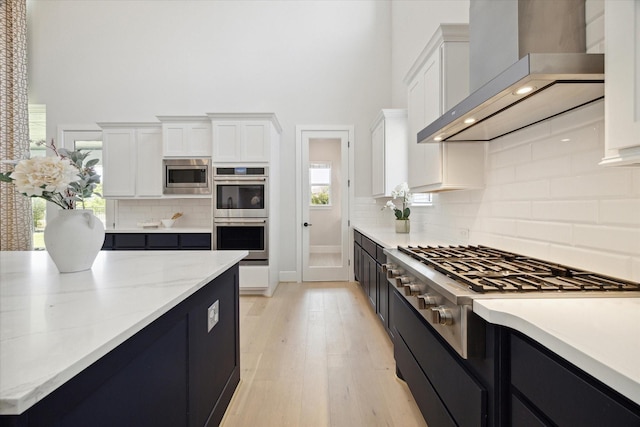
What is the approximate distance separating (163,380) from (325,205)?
13.5 feet

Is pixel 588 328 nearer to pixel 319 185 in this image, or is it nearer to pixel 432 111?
pixel 432 111

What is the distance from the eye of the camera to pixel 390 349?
8.62ft

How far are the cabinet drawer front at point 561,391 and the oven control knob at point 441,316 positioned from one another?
0.23 meters

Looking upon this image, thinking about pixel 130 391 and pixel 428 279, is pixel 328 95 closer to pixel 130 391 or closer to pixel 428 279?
pixel 428 279

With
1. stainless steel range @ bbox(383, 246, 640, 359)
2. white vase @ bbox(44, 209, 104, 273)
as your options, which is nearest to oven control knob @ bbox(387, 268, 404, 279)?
stainless steel range @ bbox(383, 246, 640, 359)

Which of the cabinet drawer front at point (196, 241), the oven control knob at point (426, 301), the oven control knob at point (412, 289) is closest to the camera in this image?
the oven control knob at point (426, 301)

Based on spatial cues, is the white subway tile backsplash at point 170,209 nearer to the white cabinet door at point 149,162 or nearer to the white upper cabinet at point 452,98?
the white cabinet door at point 149,162

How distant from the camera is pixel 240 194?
4.20 meters

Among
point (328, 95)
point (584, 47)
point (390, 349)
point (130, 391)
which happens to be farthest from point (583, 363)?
point (328, 95)

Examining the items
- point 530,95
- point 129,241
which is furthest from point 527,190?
point 129,241

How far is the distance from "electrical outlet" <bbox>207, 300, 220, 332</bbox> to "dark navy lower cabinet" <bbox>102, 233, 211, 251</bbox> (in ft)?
9.13

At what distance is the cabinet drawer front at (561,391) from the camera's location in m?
0.58

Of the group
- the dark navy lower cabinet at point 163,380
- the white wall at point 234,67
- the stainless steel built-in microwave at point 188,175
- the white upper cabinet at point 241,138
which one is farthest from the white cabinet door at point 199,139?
the dark navy lower cabinet at point 163,380

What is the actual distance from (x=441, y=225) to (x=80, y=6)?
6526 millimetres
